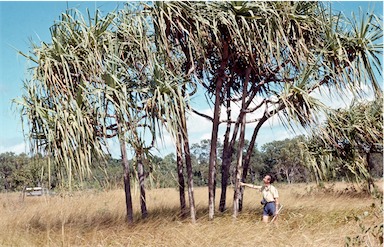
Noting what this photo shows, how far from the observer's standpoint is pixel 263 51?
660cm

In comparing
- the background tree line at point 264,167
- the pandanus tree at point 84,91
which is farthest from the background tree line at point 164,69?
the background tree line at point 264,167

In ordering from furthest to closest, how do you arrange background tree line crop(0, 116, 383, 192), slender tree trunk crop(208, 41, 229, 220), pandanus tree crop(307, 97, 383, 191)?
background tree line crop(0, 116, 383, 192)
pandanus tree crop(307, 97, 383, 191)
slender tree trunk crop(208, 41, 229, 220)

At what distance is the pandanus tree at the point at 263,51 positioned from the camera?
20.2 ft

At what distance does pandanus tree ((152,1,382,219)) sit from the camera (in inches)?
243

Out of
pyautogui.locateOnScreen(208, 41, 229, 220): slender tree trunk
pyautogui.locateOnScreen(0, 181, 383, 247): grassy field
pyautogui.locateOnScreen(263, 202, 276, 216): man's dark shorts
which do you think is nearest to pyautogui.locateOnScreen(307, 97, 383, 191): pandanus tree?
pyautogui.locateOnScreen(0, 181, 383, 247): grassy field

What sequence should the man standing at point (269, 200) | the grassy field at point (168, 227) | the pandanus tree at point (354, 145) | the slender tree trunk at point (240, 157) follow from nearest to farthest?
the grassy field at point (168, 227), the man standing at point (269, 200), the slender tree trunk at point (240, 157), the pandanus tree at point (354, 145)

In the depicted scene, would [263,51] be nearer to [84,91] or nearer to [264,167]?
[84,91]

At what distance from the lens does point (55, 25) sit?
6.28m

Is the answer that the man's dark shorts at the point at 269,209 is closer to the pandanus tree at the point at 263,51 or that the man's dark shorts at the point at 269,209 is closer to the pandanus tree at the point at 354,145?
the pandanus tree at the point at 263,51

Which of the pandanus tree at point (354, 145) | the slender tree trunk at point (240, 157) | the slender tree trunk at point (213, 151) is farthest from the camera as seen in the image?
the pandanus tree at point (354, 145)

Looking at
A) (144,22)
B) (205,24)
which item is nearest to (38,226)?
(144,22)

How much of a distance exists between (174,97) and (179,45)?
1.24m

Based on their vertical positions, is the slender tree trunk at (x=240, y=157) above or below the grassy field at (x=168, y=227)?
above

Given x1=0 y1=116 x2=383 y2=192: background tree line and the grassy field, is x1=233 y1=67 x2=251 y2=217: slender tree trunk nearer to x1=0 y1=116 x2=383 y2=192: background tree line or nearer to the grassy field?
the grassy field
